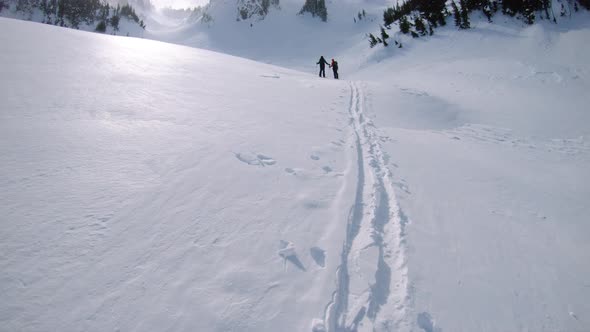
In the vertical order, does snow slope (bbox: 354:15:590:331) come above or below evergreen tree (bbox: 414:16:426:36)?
below

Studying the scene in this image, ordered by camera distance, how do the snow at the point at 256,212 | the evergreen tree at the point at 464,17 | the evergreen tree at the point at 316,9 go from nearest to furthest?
1. the snow at the point at 256,212
2. the evergreen tree at the point at 464,17
3. the evergreen tree at the point at 316,9

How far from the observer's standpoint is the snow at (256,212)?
1.80m

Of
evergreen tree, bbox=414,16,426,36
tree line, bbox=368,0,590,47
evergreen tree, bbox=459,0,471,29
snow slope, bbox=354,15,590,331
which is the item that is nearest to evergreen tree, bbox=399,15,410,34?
tree line, bbox=368,0,590,47

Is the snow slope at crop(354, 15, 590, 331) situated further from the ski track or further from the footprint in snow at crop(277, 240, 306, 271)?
the footprint in snow at crop(277, 240, 306, 271)

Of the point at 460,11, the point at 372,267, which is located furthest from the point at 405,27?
the point at 372,267

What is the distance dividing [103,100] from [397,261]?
4.58m

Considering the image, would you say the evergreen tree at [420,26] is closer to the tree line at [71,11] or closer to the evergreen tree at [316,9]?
the evergreen tree at [316,9]

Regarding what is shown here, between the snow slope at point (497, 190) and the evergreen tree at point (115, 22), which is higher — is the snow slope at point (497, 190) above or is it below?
below

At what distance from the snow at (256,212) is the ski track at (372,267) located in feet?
0.05

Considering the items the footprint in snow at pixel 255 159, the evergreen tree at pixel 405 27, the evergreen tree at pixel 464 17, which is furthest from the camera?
the evergreen tree at pixel 405 27

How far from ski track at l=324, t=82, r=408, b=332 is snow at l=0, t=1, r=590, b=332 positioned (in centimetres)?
1

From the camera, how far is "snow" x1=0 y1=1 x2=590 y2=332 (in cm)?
180

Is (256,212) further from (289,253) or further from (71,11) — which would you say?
(71,11)

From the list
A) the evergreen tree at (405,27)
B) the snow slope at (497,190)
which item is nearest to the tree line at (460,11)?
the evergreen tree at (405,27)
